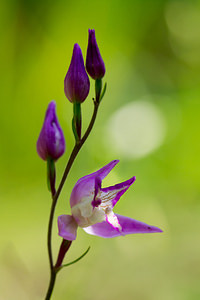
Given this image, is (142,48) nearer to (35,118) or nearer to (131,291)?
(35,118)

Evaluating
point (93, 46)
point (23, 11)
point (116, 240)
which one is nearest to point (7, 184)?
point (116, 240)

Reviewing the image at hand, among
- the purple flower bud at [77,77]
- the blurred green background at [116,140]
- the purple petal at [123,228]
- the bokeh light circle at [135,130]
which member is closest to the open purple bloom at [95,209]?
the purple petal at [123,228]

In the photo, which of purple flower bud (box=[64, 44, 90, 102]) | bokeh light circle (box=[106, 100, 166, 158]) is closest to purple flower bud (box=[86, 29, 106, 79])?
purple flower bud (box=[64, 44, 90, 102])

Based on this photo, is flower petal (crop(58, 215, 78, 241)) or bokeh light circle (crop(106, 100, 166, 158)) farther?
bokeh light circle (crop(106, 100, 166, 158))

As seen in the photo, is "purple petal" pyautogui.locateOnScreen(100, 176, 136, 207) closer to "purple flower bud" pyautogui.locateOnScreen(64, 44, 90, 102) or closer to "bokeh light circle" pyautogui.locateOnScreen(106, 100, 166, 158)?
"purple flower bud" pyautogui.locateOnScreen(64, 44, 90, 102)

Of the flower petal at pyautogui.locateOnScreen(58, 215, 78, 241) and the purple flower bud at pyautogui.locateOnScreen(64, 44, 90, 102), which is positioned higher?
the purple flower bud at pyautogui.locateOnScreen(64, 44, 90, 102)

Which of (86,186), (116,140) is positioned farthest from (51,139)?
(116,140)

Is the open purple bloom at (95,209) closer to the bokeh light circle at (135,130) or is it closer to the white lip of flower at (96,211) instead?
the white lip of flower at (96,211)
